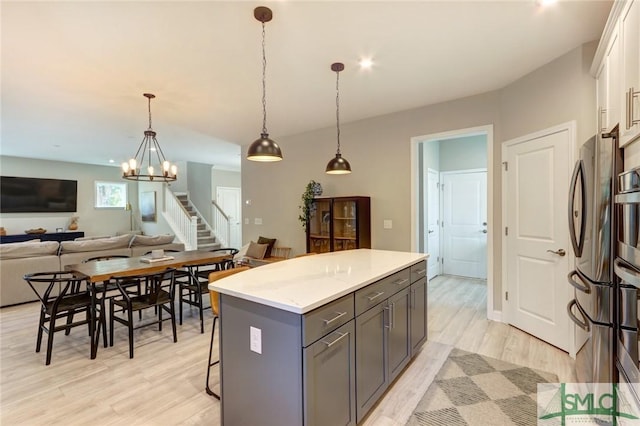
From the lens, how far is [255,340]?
1.59m

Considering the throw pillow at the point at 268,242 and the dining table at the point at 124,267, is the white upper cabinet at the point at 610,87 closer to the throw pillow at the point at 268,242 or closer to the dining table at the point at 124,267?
the dining table at the point at 124,267

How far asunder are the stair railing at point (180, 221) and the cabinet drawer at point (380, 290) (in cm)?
668

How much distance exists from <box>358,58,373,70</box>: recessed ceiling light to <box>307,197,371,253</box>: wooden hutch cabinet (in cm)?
198

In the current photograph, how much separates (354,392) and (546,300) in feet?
8.09

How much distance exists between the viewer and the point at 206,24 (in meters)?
2.29

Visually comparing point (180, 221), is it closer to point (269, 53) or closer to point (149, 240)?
point (149, 240)

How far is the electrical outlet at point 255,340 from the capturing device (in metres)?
1.57

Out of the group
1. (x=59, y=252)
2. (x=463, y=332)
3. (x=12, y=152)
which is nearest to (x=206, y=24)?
(x=463, y=332)

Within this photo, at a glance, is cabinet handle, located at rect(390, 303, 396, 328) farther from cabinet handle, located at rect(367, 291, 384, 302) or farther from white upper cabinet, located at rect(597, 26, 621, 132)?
white upper cabinet, located at rect(597, 26, 621, 132)

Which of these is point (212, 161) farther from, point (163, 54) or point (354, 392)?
point (354, 392)

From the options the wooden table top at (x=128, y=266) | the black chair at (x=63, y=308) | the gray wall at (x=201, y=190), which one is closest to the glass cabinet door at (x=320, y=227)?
the wooden table top at (x=128, y=266)

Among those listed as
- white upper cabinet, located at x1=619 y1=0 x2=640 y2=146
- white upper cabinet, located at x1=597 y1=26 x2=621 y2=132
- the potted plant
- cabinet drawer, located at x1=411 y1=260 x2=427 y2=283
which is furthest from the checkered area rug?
the potted plant

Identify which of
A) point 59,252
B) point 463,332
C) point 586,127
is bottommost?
point 463,332

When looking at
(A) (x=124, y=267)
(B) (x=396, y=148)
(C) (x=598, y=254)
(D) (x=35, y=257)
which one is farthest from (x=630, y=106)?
(D) (x=35, y=257)
